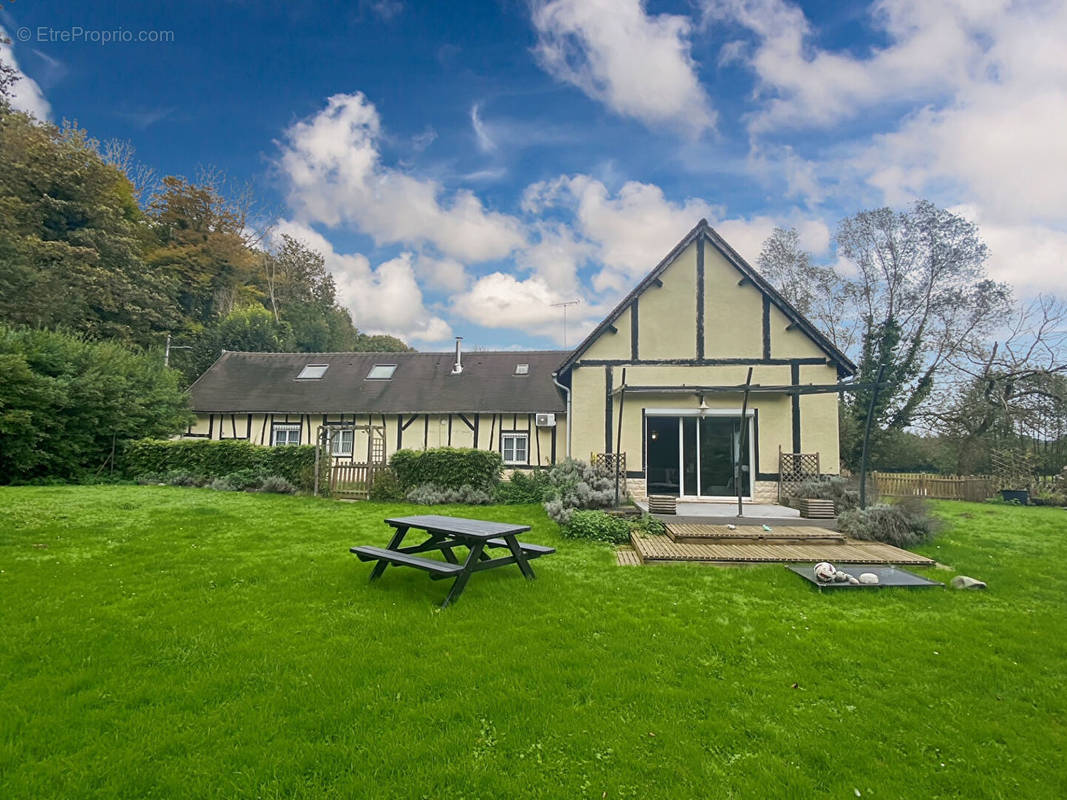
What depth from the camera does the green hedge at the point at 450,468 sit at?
478 inches

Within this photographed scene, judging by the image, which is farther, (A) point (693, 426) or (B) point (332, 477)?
(B) point (332, 477)

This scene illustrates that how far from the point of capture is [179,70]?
13750mm

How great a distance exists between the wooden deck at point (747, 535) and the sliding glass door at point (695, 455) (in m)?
3.52

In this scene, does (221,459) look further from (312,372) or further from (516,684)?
(516,684)

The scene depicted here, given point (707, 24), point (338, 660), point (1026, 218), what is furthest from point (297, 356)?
point (1026, 218)

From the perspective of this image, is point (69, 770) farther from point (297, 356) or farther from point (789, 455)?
point (297, 356)

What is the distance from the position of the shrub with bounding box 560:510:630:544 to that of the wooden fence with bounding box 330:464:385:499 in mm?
6116

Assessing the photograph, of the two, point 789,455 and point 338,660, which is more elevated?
point 789,455

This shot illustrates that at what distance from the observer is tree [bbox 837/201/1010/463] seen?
20.4 m

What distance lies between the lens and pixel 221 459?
1363cm

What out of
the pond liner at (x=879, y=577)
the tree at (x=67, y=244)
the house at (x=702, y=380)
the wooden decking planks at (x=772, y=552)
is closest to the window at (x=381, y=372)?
the house at (x=702, y=380)

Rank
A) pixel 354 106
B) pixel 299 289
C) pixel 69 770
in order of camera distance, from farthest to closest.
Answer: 1. pixel 299 289
2. pixel 354 106
3. pixel 69 770

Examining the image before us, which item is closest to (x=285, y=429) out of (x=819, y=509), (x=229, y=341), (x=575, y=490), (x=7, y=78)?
(x=229, y=341)

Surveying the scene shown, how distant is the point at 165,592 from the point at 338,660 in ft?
8.52
